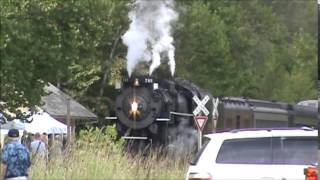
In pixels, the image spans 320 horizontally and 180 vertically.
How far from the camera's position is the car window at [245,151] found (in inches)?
469

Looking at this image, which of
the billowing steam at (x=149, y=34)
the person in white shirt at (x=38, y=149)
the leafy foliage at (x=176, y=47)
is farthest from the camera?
the billowing steam at (x=149, y=34)

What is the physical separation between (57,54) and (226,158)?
1193 cm

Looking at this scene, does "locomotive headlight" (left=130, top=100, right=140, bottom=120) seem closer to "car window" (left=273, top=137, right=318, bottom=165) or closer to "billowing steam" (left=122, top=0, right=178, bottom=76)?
"billowing steam" (left=122, top=0, right=178, bottom=76)

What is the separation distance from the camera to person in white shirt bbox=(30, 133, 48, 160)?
17.8 meters

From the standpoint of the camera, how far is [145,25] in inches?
1532

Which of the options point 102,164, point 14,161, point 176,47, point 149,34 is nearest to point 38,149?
point 102,164

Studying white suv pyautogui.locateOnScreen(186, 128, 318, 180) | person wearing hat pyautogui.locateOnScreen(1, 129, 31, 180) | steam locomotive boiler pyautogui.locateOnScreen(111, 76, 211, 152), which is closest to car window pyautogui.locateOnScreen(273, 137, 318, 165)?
white suv pyautogui.locateOnScreen(186, 128, 318, 180)

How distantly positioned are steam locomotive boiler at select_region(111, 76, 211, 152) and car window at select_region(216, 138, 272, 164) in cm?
1176

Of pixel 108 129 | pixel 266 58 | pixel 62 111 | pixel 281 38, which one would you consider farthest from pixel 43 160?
pixel 281 38

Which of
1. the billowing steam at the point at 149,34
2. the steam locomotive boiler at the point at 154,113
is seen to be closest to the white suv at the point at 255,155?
the steam locomotive boiler at the point at 154,113

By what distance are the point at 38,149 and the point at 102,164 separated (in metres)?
1.55

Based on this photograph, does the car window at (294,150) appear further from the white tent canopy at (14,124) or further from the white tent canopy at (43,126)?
the white tent canopy at (43,126)

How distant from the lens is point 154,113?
80.2 ft

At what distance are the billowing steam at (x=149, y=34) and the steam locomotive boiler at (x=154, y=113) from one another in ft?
31.6
